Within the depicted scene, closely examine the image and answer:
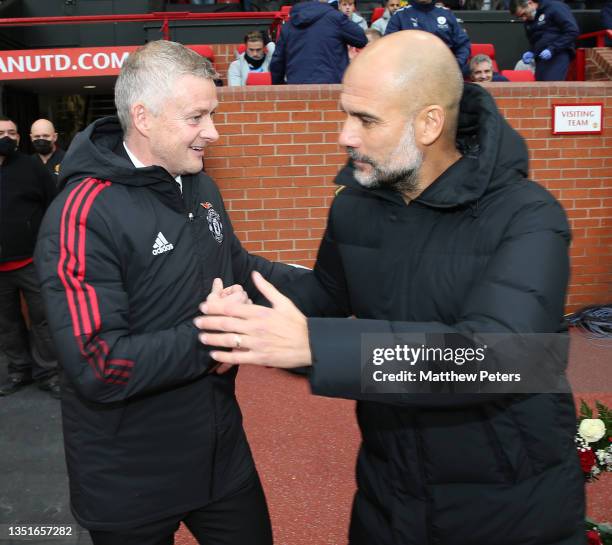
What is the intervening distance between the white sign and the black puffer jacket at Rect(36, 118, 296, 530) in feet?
18.7

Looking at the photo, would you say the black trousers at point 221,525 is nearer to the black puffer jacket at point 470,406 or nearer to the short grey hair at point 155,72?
the black puffer jacket at point 470,406

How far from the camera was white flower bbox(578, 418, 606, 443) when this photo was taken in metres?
2.98

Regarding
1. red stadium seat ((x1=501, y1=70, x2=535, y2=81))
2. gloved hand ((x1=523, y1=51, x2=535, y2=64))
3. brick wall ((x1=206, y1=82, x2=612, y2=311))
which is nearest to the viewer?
brick wall ((x1=206, y1=82, x2=612, y2=311))

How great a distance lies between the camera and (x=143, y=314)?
2.12 m

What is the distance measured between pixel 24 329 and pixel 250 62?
408cm

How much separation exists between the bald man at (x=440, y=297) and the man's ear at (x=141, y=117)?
2.14 feet

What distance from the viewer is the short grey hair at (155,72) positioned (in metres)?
2.09

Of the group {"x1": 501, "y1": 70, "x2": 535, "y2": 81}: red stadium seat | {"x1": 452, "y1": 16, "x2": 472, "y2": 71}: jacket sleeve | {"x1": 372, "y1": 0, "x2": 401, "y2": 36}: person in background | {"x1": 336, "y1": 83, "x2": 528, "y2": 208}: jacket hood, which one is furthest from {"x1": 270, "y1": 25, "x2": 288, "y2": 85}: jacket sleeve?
{"x1": 336, "y1": 83, "x2": 528, "y2": 208}: jacket hood

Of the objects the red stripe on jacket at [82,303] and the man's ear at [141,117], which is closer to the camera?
the red stripe on jacket at [82,303]

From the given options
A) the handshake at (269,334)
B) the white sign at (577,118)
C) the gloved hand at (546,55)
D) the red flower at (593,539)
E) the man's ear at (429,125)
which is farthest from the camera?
the gloved hand at (546,55)

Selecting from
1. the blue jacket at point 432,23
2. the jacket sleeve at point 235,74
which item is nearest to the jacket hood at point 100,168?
the blue jacket at point 432,23

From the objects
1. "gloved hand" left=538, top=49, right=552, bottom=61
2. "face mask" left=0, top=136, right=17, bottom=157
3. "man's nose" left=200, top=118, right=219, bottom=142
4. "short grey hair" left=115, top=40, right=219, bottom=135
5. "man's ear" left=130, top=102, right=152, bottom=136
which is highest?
"gloved hand" left=538, top=49, right=552, bottom=61

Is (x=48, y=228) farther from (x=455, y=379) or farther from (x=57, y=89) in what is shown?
(x=57, y=89)

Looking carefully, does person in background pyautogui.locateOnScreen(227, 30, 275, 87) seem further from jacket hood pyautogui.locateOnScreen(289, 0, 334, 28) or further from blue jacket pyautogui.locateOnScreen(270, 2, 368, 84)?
jacket hood pyautogui.locateOnScreen(289, 0, 334, 28)
